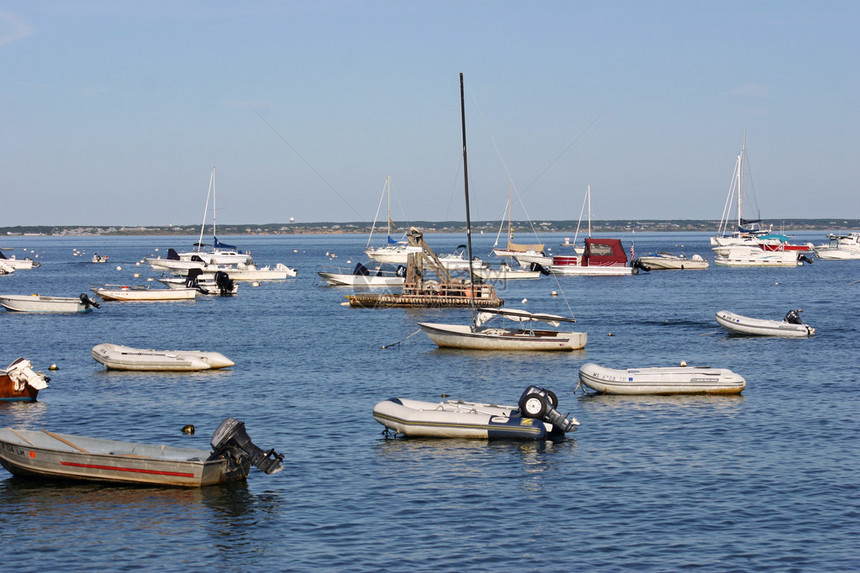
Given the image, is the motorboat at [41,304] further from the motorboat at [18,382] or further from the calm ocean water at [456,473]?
the motorboat at [18,382]

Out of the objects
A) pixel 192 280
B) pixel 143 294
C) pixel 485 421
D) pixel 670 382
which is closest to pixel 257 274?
pixel 192 280

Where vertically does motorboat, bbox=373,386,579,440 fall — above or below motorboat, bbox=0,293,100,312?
below

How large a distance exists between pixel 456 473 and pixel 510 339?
24210 mm

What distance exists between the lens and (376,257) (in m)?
162

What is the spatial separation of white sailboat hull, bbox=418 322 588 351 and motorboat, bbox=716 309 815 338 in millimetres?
12652

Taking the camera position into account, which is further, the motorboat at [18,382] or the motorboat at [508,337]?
the motorboat at [508,337]

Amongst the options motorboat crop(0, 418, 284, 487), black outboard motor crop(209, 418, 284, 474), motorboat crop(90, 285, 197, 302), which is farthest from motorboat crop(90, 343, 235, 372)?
motorboat crop(90, 285, 197, 302)

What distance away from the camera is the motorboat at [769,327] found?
56.7 metres

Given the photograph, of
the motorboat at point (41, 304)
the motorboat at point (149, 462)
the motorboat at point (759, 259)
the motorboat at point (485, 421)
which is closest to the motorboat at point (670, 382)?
the motorboat at point (485, 421)

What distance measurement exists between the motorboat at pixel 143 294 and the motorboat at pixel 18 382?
50.3 m

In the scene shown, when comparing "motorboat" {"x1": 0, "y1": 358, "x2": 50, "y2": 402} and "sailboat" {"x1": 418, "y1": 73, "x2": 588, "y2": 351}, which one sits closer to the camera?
"motorboat" {"x1": 0, "y1": 358, "x2": 50, "y2": 402}

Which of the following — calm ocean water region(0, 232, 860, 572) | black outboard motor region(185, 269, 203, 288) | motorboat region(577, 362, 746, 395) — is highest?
black outboard motor region(185, 269, 203, 288)

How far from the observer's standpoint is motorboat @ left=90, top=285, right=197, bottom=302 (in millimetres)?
85562

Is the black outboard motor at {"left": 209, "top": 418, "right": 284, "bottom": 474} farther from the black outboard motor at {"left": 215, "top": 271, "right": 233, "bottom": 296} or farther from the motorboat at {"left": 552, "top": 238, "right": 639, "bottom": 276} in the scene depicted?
the motorboat at {"left": 552, "top": 238, "right": 639, "bottom": 276}
